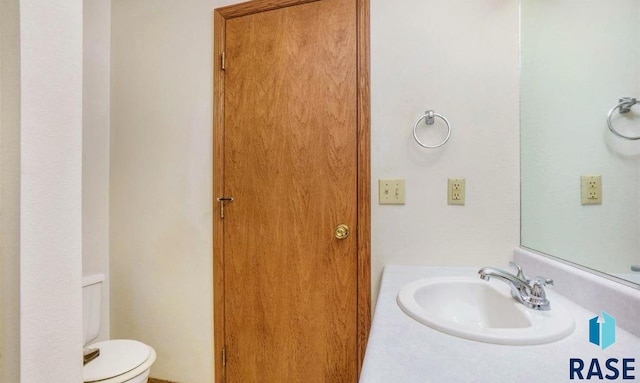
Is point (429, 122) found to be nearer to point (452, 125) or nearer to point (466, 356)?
point (452, 125)

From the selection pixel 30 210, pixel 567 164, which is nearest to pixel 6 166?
pixel 30 210

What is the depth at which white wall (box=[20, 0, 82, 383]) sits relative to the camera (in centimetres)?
57

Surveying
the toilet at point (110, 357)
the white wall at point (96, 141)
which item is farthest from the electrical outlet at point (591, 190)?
the white wall at point (96, 141)

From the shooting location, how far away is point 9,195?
563 millimetres

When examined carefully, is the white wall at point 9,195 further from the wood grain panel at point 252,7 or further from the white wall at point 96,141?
the white wall at point 96,141

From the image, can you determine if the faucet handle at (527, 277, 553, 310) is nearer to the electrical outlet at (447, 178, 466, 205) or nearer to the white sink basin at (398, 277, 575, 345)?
the white sink basin at (398, 277, 575, 345)

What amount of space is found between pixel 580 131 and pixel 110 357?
2.18 m

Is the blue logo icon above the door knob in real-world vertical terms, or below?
below

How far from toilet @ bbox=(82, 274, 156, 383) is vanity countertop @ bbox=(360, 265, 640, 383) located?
114 centimetres

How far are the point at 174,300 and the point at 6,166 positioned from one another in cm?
126

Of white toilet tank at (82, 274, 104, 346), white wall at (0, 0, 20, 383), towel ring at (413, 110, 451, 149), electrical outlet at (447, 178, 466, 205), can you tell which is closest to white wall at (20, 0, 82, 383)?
white wall at (0, 0, 20, 383)

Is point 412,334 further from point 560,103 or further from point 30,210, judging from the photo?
point 560,103

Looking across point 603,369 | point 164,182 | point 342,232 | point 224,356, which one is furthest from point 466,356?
point 164,182

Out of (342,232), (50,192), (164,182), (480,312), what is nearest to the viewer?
(50,192)
